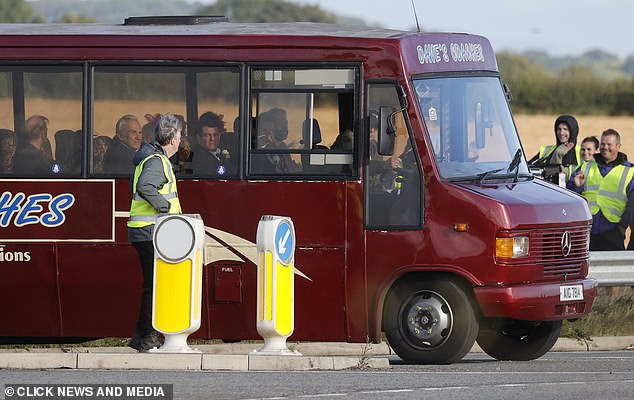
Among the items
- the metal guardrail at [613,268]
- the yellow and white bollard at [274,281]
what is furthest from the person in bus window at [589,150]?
the yellow and white bollard at [274,281]

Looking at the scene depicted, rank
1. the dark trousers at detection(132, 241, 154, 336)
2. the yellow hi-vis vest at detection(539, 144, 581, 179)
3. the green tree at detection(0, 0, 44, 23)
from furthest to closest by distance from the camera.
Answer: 1. the green tree at detection(0, 0, 44, 23)
2. the yellow hi-vis vest at detection(539, 144, 581, 179)
3. the dark trousers at detection(132, 241, 154, 336)

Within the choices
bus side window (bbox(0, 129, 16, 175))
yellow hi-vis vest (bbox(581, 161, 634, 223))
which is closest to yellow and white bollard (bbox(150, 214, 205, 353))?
bus side window (bbox(0, 129, 16, 175))

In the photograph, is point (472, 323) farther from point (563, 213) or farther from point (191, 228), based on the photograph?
point (191, 228)

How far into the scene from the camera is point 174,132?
13.7 m

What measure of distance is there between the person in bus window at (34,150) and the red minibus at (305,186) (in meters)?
0.02

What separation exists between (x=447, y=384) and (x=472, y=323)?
6.33 feet

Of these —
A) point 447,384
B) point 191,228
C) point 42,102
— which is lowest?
point 447,384

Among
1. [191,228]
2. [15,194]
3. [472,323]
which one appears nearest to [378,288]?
[472,323]

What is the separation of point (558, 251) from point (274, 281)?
249cm

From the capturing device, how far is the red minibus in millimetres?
13945

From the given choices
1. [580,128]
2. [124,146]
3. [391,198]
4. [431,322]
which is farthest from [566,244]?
[580,128]

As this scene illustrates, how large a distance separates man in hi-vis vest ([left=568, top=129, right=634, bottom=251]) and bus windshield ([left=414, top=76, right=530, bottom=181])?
13.3 ft

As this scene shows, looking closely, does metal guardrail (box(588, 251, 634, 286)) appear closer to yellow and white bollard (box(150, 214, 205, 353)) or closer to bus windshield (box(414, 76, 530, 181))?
bus windshield (box(414, 76, 530, 181))

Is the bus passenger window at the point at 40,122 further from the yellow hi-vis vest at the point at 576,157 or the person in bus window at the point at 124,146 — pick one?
the yellow hi-vis vest at the point at 576,157
